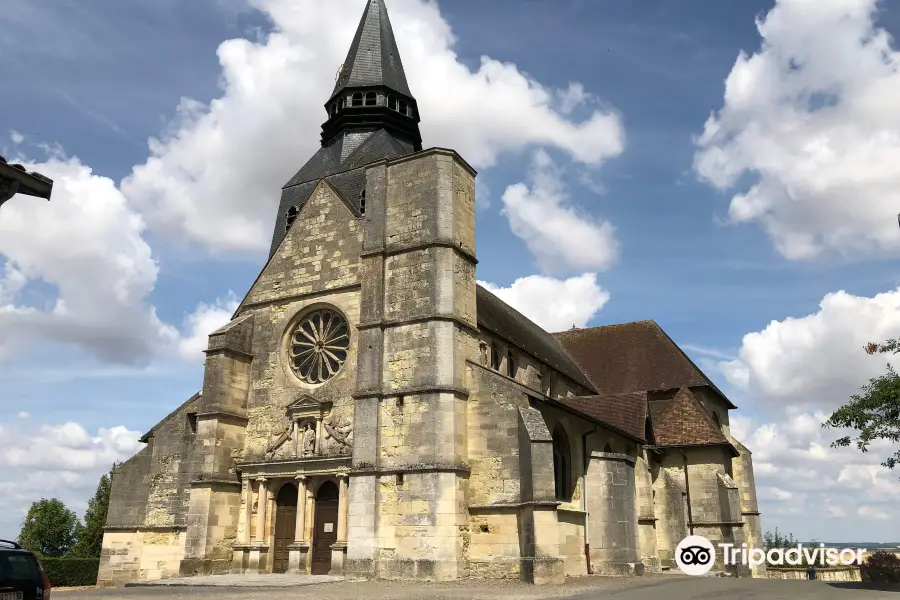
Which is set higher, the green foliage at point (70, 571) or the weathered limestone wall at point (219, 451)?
the weathered limestone wall at point (219, 451)

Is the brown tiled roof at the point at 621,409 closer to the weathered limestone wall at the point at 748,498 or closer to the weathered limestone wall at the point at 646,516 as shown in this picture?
the weathered limestone wall at the point at 646,516

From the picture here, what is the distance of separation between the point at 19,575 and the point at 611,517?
52.5ft

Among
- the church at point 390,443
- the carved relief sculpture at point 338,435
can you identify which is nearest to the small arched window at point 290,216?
the church at point 390,443

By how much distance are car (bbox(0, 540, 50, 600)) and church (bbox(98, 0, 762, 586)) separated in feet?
32.3

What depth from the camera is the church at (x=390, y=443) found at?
17.7 metres

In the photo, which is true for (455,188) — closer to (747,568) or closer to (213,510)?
(213,510)

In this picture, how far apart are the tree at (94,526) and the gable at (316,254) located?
2418 cm

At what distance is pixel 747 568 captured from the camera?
26000 mm

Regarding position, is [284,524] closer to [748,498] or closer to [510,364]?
[510,364]

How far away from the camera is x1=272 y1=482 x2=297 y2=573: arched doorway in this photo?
65.6ft

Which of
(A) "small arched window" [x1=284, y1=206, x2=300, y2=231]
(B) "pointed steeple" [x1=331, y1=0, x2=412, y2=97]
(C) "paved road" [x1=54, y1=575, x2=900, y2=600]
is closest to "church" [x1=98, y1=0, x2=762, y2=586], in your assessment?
(C) "paved road" [x1=54, y1=575, x2=900, y2=600]

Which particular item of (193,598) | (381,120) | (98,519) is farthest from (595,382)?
(98,519)

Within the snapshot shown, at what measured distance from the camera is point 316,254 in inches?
870

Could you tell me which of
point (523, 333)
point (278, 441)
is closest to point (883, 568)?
point (523, 333)
